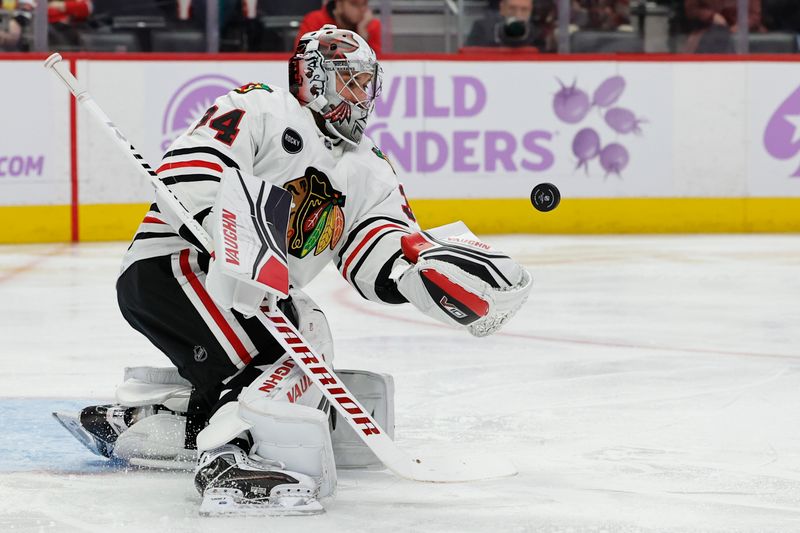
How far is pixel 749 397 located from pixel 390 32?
Result: 430cm

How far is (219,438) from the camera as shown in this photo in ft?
7.07

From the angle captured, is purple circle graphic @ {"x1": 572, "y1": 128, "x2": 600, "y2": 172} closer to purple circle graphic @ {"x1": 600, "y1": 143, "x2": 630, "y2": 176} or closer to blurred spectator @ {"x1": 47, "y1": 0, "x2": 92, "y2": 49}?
purple circle graphic @ {"x1": 600, "y1": 143, "x2": 630, "y2": 176}

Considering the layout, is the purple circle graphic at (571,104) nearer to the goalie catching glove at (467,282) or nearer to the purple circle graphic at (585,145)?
the purple circle graphic at (585,145)

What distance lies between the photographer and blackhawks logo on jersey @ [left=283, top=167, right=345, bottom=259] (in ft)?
7.88

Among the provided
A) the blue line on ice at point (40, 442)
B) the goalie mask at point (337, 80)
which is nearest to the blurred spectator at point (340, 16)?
the blue line on ice at point (40, 442)

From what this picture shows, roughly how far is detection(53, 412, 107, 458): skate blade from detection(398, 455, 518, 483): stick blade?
22.8 inches

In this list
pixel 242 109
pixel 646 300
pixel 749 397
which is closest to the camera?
pixel 242 109

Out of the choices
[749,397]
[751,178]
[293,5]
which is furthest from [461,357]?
[751,178]

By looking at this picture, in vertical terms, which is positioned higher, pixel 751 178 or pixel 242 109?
pixel 242 109

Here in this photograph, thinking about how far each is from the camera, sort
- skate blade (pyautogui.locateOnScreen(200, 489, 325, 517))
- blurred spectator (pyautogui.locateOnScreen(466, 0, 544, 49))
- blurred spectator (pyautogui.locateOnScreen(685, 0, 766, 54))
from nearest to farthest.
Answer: skate blade (pyautogui.locateOnScreen(200, 489, 325, 517)), blurred spectator (pyautogui.locateOnScreen(466, 0, 544, 49)), blurred spectator (pyautogui.locateOnScreen(685, 0, 766, 54))

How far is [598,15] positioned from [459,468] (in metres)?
5.25

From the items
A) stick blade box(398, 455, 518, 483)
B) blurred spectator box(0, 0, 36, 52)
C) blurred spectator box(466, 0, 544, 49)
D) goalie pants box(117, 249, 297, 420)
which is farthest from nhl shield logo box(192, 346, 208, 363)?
blurred spectator box(466, 0, 544, 49)

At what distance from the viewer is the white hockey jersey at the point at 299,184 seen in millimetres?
2291

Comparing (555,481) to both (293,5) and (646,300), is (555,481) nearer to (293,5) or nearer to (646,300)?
(646,300)
